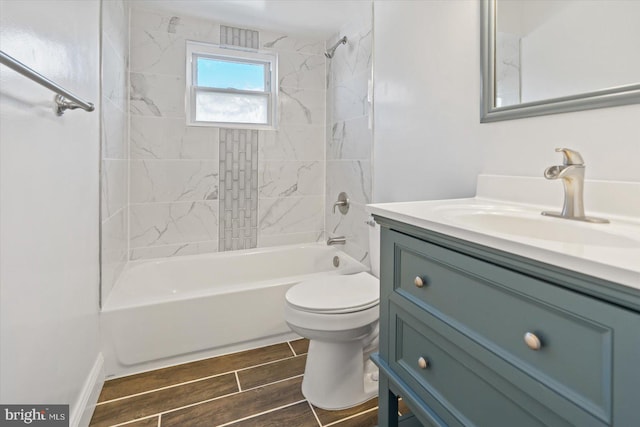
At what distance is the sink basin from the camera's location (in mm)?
762

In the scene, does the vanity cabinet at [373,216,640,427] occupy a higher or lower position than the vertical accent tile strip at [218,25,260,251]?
lower

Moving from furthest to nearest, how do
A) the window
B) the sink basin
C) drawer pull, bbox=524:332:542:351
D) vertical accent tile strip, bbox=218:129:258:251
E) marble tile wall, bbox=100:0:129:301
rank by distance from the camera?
vertical accent tile strip, bbox=218:129:258:251
the window
marble tile wall, bbox=100:0:129:301
the sink basin
drawer pull, bbox=524:332:542:351

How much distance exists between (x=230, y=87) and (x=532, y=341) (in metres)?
2.71

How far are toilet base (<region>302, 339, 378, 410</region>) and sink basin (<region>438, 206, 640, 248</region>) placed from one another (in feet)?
2.77

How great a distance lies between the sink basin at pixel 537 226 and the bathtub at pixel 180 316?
121 cm

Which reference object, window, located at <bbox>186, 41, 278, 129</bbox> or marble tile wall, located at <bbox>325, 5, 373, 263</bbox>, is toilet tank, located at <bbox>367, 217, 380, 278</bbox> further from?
window, located at <bbox>186, 41, 278, 129</bbox>

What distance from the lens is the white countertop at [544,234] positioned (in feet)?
1.58

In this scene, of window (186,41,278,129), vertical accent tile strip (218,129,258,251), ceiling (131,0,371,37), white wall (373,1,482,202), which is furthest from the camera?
vertical accent tile strip (218,129,258,251)

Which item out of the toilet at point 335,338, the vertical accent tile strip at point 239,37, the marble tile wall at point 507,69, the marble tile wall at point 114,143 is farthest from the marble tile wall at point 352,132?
the marble tile wall at point 114,143

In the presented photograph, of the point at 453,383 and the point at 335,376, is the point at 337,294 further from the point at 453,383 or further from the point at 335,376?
the point at 453,383

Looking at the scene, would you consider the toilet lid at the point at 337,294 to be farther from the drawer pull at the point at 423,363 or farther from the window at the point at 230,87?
the window at the point at 230,87

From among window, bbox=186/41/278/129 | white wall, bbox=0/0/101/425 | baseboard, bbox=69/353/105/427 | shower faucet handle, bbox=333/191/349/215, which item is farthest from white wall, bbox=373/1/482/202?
baseboard, bbox=69/353/105/427

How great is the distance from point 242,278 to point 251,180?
830 mm

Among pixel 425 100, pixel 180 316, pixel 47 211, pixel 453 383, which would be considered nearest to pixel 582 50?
pixel 425 100
